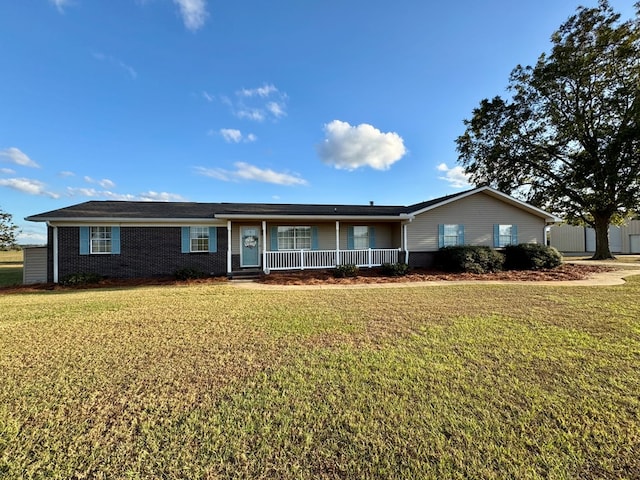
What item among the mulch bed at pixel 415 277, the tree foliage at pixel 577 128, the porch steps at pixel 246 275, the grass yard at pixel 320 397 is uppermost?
the tree foliage at pixel 577 128

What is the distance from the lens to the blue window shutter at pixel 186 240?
1307 centimetres

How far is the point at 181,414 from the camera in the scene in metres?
2.80

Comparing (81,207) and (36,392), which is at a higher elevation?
(81,207)

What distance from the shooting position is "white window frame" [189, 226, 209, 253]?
13203 mm

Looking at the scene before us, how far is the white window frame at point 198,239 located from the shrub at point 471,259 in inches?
456

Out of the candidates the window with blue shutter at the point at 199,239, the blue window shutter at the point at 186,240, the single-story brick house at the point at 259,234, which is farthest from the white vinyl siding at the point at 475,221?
the blue window shutter at the point at 186,240

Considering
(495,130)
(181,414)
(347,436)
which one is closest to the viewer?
(347,436)

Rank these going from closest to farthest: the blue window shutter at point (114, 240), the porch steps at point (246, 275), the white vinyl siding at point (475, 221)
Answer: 1. the porch steps at point (246, 275)
2. the blue window shutter at point (114, 240)
3. the white vinyl siding at point (475, 221)

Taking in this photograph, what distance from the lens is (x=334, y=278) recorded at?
40.5 ft

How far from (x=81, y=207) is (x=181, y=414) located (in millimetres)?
15141

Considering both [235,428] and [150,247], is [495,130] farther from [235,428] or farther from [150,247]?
[235,428]

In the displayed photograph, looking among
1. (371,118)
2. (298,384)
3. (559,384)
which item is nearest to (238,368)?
(298,384)

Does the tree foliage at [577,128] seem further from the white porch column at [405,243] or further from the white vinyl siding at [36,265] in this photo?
the white vinyl siding at [36,265]

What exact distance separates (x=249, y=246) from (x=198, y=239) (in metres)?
2.38
